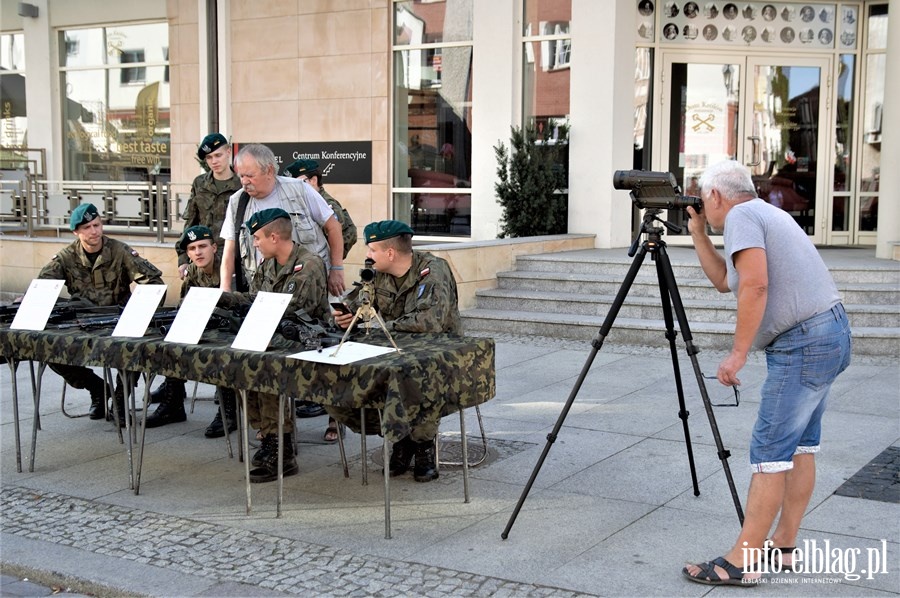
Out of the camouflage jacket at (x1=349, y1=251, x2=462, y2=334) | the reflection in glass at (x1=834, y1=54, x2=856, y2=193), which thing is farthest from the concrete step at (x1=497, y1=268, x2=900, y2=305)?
the camouflage jacket at (x1=349, y1=251, x2=462, y2=334)

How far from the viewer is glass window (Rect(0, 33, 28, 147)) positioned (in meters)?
20.3

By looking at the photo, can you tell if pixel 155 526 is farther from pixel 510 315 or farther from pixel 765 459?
pixel 510 315

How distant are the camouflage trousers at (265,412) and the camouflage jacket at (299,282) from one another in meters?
0.54

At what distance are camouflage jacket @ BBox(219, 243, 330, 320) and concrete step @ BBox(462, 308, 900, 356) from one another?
460 centimetres

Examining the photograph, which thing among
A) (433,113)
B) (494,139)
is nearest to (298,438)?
(494,139)

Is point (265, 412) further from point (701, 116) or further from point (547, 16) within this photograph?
point (701, 116)

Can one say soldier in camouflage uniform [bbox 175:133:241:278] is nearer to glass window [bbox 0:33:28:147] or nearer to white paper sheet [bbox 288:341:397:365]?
white paper sheet [bbox 288:341:397:365]

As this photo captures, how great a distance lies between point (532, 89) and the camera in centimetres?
1463

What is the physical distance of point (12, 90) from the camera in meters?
20.5

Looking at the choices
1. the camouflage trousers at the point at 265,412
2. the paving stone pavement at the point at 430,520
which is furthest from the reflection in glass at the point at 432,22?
the camouflage trousers at the point at 265,412

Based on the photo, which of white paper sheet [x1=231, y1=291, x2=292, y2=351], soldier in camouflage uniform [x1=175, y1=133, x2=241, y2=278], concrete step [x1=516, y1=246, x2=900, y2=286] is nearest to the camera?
white paper sheet [x1=231, y1=291, x2=292, y2=351]

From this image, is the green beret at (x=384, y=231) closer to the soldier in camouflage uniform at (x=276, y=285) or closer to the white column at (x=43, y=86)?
the soldier in camouflage uniform at (x=276, y=285)

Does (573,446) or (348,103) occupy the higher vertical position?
(348,103)

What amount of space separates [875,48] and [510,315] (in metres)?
7.45
